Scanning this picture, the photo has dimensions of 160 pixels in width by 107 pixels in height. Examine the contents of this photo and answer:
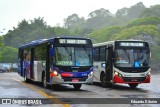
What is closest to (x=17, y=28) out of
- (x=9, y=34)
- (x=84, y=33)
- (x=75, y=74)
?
(x=9, y=34)

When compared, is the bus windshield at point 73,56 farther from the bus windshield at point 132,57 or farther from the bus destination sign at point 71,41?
the bus windshield at point 132,57

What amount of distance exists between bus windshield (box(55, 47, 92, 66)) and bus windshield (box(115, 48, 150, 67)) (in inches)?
96.2

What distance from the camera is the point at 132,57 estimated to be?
22641 millimetres

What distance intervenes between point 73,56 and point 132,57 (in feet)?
13.0

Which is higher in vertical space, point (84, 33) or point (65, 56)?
point (84, 33)

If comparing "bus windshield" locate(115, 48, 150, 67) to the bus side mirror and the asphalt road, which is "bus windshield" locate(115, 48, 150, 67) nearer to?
the asphalt road

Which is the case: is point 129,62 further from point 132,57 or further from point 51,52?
point 51,52

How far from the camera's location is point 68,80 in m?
20.3

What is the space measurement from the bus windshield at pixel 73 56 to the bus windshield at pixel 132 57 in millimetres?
2442

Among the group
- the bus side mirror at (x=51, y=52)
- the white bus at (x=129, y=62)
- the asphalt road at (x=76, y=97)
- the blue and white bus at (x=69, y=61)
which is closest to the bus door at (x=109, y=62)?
the white bus at (x=129, y=62)

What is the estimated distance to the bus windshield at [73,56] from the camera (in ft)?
66.7

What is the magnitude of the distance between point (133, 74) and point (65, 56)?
14.7 feet

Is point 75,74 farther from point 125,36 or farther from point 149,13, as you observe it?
point 149,13

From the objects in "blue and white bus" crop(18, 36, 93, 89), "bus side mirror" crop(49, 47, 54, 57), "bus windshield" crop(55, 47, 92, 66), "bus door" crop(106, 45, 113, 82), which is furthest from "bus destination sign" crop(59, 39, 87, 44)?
"bus door" crop(106, 45, 113, 82)
